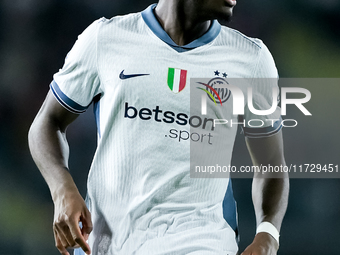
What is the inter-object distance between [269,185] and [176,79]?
22.7 inches

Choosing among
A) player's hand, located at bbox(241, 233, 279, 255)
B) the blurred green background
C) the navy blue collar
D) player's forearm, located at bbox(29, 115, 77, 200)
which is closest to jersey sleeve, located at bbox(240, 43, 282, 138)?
the navy blue collar

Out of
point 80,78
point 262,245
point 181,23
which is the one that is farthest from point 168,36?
point 262,245

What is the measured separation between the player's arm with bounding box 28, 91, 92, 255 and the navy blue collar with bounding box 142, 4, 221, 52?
42 cm

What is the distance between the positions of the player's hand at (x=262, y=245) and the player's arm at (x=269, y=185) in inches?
3.8

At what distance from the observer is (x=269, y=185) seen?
1.77 meters

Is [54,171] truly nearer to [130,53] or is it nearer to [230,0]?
[130,53]

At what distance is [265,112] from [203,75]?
31 cm

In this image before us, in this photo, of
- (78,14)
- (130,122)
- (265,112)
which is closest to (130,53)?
(130,122)

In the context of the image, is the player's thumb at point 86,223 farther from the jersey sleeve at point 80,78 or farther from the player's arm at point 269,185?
the player's arm at point 269,185

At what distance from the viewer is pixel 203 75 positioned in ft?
5.30

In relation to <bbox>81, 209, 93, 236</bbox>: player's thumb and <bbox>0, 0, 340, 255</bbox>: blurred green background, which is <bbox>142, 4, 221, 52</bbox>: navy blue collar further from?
<bbox>0, 0, 340, 255</bbox>: blurred green background

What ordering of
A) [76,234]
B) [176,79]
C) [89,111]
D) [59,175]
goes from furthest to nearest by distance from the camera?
[89,111] → [176,79] → [59,175] → [76,234]

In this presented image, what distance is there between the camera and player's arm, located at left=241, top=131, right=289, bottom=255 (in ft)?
5.57

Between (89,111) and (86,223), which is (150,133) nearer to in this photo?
(86,223)
